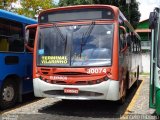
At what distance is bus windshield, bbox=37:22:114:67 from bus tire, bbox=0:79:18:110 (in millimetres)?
1252

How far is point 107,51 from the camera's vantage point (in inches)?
380

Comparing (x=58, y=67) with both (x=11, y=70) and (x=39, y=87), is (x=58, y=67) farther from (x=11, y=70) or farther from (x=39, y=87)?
(x=11, y=70)

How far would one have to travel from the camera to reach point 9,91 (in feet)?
35.5

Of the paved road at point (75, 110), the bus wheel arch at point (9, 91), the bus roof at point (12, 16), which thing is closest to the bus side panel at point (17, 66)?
the bus wheel arch at point (9, 91)

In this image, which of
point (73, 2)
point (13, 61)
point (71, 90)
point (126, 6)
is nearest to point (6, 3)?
point (73, 2)

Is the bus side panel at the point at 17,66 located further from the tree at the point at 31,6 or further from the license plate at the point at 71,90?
the tree at the point at 31,6

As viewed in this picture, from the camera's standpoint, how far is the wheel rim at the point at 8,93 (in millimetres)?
10553

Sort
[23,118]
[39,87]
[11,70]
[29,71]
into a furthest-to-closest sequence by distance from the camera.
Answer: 1. [29,71]
2. [11,70]
3. [39,87]
4. [23,118]

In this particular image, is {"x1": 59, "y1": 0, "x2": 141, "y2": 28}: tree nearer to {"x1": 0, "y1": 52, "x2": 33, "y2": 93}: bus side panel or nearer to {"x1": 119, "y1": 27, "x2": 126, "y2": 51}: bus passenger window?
{"x1": 0, "y1": 52, "x2": 33, "y2": 93}: bus side panel

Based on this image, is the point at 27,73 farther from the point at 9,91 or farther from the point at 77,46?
the point at 77,46

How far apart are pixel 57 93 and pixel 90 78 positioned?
102 cm

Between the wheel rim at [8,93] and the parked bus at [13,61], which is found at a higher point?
the parked bus at [13,61]

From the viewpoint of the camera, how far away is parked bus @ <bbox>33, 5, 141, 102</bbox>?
9.47m

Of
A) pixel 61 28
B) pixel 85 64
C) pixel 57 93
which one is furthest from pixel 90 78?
pixel 61 28
